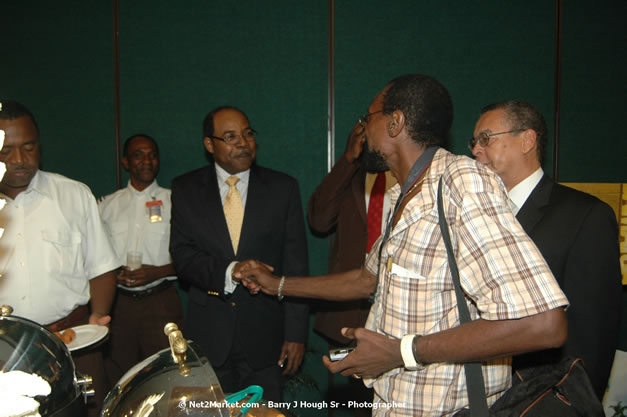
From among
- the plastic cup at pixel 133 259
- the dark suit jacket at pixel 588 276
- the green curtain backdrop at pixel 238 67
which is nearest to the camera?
the dark suit jacket at pixel 588 276

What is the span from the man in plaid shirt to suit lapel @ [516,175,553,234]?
0.70m

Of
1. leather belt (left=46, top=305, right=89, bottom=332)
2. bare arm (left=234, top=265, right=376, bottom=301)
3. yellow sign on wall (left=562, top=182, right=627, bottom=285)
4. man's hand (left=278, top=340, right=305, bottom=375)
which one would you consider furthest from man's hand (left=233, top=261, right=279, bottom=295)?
yellow sign on wall (left=562, top=182, right=627, bottom=285)

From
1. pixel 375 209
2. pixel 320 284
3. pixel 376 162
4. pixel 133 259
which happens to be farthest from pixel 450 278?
pixel 133 259

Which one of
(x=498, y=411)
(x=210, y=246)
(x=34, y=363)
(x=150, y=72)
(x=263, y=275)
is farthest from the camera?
(x=150, y=72)

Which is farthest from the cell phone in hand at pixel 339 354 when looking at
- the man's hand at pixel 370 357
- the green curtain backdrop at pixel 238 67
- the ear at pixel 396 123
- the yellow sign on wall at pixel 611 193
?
the yellow sign on wall at pixel 611 193

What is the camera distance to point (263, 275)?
219 cm

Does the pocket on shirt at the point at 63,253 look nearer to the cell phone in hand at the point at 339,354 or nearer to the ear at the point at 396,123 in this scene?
the cell phone in hand at the point at 339,354

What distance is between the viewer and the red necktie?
2568 millimetres

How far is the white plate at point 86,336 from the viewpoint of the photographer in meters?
1.38

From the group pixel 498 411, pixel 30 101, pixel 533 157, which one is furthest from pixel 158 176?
pixel 498 411

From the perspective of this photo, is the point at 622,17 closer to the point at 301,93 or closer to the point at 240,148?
the point at 301,93

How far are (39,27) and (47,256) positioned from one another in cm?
240

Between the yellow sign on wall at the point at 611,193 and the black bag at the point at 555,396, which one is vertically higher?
the yellow sign on wall at the point at 611,193

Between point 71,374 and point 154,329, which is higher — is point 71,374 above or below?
above
